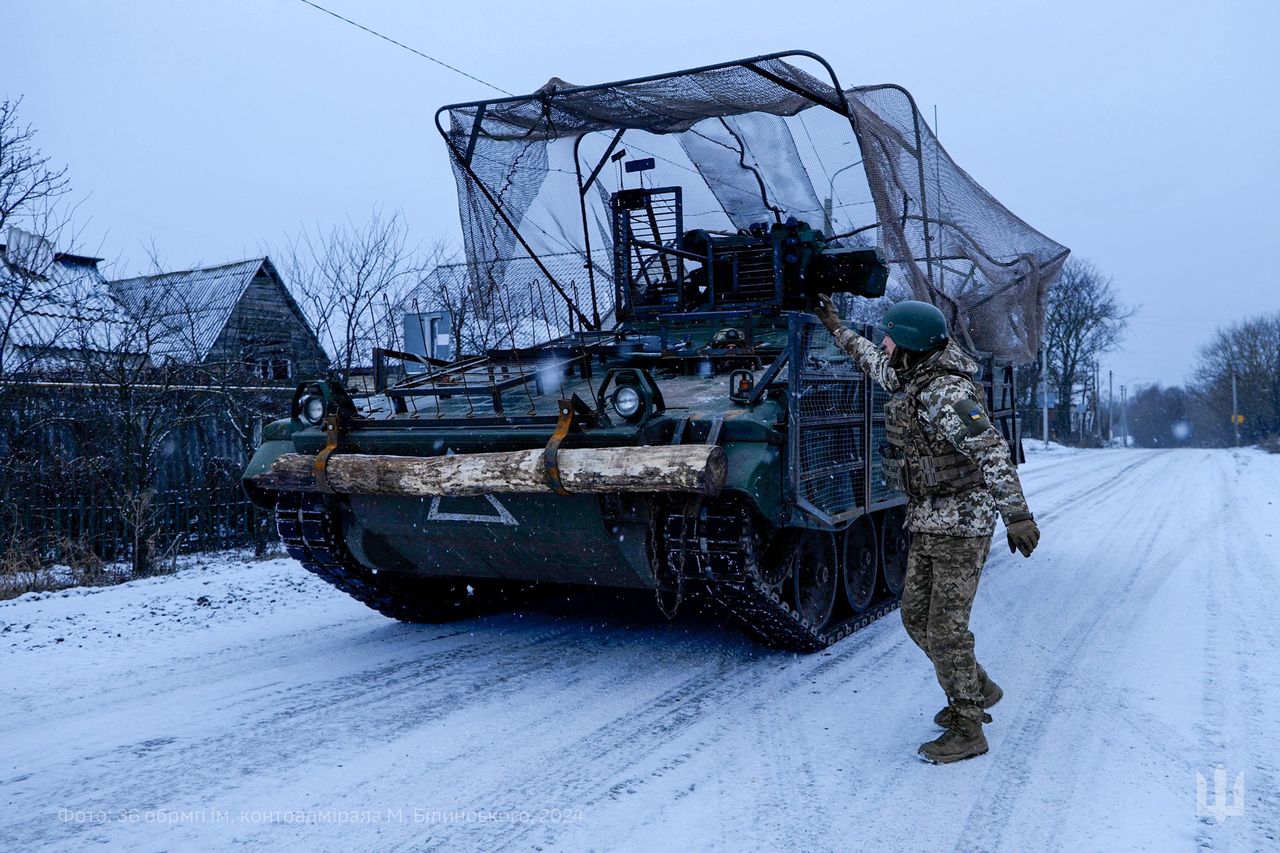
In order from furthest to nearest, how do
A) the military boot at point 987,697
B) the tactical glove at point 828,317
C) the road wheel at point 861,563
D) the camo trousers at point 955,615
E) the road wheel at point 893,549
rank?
the road wheel at point 893,549, the road wheel at point 861,563, the tactical glove at point 828,317, the military boot at point 987,697, the camo trousers at point 955,615

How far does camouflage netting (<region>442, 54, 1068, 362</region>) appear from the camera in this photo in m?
6.46

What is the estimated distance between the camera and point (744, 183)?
743cm

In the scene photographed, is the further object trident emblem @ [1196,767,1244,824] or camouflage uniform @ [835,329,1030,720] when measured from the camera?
camouflage uniform @ [835,329,1030,720]

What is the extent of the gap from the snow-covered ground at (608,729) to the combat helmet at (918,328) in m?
1.59

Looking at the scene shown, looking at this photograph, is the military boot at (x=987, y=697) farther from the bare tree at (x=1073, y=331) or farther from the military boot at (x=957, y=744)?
the bare tree at (x=1073, y=331)

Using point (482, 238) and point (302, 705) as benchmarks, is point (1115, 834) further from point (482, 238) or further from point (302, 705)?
point (482, 238)

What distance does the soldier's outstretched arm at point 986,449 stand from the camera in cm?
377

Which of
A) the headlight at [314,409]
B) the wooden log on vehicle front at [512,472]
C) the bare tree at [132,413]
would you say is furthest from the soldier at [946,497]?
the bare tree at [132,413]

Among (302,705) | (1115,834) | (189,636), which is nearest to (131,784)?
(302,705)

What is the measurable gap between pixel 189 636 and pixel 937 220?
17.5ft

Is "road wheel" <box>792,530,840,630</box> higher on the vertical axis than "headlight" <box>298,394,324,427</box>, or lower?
lower

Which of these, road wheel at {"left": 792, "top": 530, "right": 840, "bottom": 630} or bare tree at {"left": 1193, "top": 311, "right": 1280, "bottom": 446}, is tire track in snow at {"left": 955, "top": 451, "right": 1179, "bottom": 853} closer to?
road wheel at {"left": 792, "top": 530, "right": 840, "bottom": 630}

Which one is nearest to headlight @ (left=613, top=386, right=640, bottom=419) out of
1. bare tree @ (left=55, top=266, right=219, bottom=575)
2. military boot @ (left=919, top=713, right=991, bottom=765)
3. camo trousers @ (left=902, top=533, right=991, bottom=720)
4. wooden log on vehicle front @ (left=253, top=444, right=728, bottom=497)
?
wooden log on vehicle front @ (left=253, top=444, right=728, bottom=497)

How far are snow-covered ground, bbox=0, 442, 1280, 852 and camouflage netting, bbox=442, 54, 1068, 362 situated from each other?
228 centimetres
